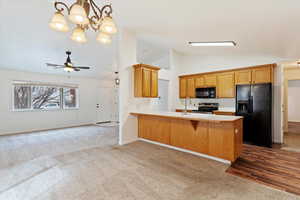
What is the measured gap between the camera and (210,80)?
201 inches

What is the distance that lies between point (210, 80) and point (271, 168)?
10.3ft

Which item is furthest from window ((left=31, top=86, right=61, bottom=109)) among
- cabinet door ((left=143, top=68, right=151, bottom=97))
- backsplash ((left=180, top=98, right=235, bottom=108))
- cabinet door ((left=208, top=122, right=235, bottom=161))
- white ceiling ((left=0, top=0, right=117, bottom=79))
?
cabinet door ((left=208, top=122, right=235, bottom=161))

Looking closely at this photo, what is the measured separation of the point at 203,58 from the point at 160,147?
385cm

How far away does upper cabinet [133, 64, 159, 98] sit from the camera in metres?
3.95

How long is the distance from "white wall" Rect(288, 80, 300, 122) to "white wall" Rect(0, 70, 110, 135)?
368 inches

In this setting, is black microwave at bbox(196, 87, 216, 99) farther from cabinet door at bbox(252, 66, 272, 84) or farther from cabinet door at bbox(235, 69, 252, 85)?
cabinet door at bbox(252, 66, 272, 84)

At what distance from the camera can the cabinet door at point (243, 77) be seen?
A: 429 cm

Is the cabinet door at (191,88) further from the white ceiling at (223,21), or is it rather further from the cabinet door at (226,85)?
the white ceiling at (223,21)

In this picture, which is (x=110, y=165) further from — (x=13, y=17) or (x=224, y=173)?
(x=13, y=17)

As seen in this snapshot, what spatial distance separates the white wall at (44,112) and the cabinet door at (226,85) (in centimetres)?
562

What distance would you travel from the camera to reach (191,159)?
2977 millimetres

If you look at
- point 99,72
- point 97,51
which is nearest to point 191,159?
point 97,51

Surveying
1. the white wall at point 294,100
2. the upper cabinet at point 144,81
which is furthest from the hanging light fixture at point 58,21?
the white wall at point 294,100

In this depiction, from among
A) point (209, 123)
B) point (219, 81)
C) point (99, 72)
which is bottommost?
point (209, 123)
